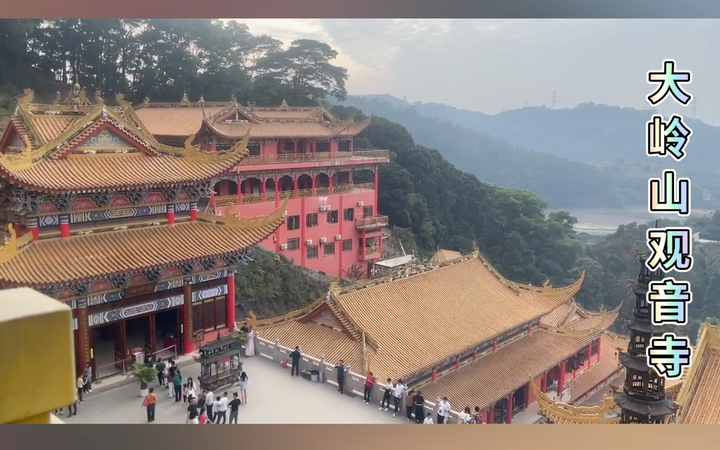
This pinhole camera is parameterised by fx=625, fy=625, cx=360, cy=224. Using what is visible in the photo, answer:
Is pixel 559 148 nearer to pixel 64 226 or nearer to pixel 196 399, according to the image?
pixel 196 399

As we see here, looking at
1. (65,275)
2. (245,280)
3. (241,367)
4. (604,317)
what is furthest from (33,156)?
(604,317)

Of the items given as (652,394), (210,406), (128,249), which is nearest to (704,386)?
(652,394)

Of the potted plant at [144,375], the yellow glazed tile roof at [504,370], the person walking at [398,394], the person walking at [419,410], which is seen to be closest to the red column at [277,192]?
the yellow glazed tile roof at [504,370]

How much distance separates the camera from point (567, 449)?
275 inches

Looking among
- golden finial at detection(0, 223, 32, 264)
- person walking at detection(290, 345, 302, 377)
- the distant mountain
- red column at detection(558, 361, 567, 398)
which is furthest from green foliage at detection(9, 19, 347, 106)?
person walking at detection(290, 345, 302, 377)

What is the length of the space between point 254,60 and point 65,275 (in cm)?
2121

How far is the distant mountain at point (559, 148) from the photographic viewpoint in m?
34.3

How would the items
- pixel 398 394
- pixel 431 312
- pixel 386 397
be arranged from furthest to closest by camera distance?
pixel 431 312 < pixel 386 397 < pixel 398 394

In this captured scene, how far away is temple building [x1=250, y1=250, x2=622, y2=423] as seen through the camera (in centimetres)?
1034

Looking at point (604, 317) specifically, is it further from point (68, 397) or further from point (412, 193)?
point (68, 397)

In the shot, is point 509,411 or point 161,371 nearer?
point 161,371

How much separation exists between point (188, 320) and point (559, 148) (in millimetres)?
36366

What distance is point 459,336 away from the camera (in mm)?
11547

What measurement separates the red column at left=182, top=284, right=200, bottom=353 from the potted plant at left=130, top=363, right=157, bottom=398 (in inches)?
43.0
